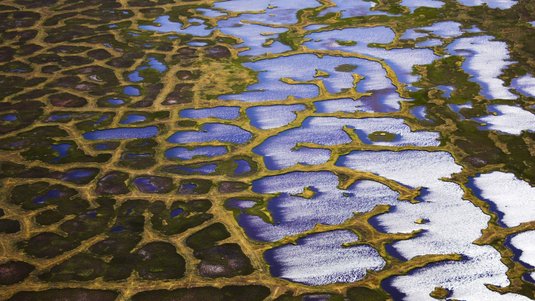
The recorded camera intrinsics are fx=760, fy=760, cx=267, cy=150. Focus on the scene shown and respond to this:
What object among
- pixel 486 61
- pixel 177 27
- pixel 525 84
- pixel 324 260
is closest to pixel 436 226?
pixel 324 260

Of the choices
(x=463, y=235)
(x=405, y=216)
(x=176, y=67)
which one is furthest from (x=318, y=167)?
(x=176, y=67)

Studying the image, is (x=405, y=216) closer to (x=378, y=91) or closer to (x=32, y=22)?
(x=378, y=91)

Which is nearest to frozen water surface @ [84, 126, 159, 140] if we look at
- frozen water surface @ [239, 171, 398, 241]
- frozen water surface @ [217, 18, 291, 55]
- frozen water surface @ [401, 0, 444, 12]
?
frozen water surface @ [239, 171, 398, 241]

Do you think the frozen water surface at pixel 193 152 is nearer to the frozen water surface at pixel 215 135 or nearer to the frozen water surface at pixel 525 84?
the frozen water surface at pixel 215 135

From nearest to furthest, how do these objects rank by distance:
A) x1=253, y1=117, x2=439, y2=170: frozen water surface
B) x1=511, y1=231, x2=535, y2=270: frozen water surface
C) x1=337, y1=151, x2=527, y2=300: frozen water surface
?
x1=337, y1=151, x2=527, y2=300: frozen water surface, x1=511, y1=231, x2=535, y2=270: frozen water surface, x1=253, y1=117, x2=439, y2=170: frozen water surface

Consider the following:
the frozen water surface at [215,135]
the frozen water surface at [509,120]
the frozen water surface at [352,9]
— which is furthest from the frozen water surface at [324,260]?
the frozen water surface at [352,9]

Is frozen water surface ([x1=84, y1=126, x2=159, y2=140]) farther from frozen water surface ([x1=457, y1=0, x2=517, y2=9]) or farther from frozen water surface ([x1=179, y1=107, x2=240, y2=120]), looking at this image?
frozen water surface ([x1=457, y1=0, x2=517, y2=9])
